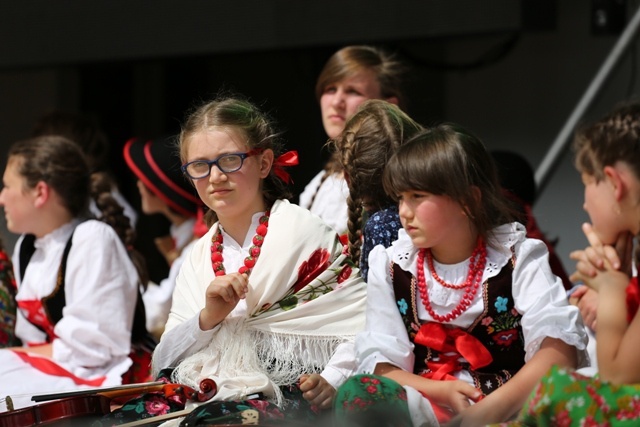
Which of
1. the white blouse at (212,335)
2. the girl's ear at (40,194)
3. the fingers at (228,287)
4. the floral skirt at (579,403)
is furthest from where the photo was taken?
the girl's ear at (40,194)

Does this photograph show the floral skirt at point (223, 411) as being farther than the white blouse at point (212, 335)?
No

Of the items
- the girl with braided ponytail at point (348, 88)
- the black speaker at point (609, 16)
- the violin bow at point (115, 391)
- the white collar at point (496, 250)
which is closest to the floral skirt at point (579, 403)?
the white collar at point (496, 250)

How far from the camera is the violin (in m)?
2.92

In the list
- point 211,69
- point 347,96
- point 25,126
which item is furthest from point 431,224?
point 25,126

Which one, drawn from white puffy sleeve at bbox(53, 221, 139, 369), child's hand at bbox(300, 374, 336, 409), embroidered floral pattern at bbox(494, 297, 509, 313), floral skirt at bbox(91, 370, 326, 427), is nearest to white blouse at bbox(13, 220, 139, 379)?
white puffy sleeve at bbox(53, 221, 139, 369)

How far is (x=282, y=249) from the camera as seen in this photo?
3059mm

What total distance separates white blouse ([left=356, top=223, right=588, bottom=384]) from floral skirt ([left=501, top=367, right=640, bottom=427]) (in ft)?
0.96

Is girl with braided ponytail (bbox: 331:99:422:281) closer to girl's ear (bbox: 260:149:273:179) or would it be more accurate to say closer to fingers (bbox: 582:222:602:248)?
girl's ear (bbox: 260:149:273:179)

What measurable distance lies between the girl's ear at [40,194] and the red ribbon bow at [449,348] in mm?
1704

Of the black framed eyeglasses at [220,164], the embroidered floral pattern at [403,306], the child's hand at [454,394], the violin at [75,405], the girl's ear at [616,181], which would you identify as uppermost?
the black framed eyeglasses at [220,164]

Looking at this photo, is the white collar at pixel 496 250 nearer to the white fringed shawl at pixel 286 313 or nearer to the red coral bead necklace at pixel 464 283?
the red coral bead necklace at pixel 464 283

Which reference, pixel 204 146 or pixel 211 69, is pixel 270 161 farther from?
pixel 211 69

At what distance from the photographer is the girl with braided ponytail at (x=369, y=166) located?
10.8ft

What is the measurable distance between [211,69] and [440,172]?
3.66 metres
